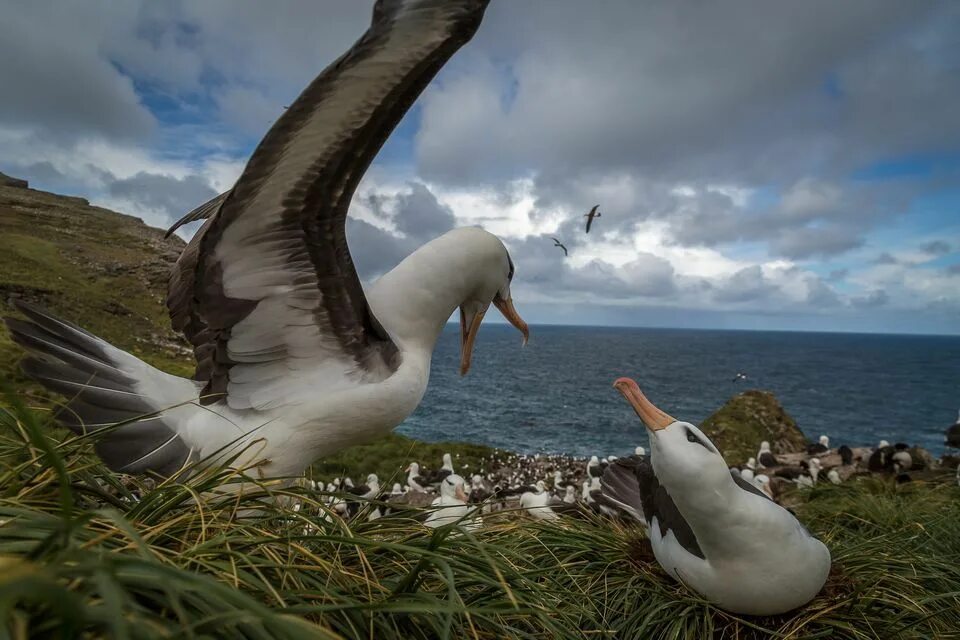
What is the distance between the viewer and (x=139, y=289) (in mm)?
43312

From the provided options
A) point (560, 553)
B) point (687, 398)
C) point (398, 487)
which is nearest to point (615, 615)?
point (560, 553)

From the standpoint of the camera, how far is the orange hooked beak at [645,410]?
2.78 m

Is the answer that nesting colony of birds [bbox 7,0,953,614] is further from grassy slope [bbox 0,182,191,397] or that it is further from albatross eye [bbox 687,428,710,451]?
grassy slope [bbox 0,182,191,397]

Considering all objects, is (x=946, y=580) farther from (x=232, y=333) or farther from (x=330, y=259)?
(x=232, y=333)

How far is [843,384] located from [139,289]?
75029 mm

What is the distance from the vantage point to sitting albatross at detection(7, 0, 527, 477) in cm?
232

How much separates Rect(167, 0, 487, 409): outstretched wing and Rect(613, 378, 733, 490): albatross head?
130cm

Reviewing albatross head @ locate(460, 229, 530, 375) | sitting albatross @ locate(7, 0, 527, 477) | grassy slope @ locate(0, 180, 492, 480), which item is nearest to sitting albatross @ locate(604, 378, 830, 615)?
albatross head @ locate(460, 229, 530, 375)

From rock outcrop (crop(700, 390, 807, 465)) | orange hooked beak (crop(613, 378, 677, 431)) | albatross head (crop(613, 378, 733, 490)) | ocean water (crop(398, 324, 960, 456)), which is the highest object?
orange hooked beak (crop(613, 378, 677, 431))

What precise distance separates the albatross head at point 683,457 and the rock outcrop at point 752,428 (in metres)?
12.9

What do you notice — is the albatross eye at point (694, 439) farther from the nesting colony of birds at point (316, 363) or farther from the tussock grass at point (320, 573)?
the tussock grass at point (320, 573)

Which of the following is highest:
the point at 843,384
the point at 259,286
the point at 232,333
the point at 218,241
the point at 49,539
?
the point at 218,241

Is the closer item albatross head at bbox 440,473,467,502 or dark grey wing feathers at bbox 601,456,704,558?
dark grey wing feathers at bbox 601,456,704,558

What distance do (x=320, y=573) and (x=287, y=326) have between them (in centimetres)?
137
